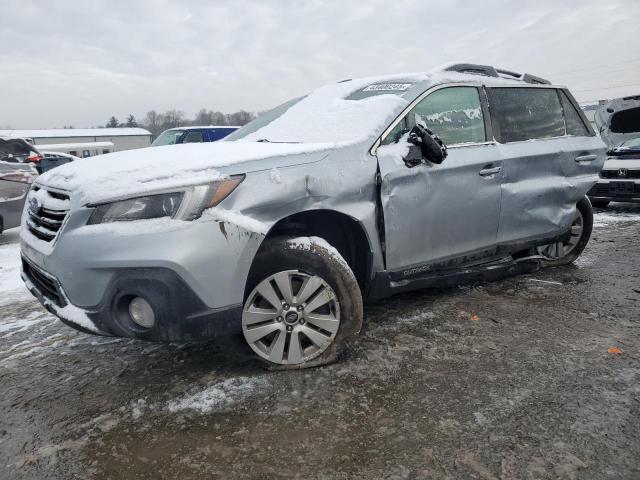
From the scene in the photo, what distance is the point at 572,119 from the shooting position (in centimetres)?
428

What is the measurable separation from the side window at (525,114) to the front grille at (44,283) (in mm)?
3057

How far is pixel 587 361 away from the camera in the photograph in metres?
2.55

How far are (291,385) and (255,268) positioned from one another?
0.62m

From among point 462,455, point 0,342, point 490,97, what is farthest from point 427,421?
point 0,342

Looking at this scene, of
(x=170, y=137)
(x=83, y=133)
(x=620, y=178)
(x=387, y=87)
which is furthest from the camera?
(x=83, y=133)

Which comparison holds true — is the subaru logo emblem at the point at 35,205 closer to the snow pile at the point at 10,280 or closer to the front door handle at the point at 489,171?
the snow pile at the point at 10,280

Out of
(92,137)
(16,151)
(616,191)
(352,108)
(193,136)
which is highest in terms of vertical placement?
(92,137)

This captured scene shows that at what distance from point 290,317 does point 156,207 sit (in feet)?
2.85

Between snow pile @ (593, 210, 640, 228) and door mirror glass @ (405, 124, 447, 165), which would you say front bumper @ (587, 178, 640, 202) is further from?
door mirror glass @ (405, 124, 447, 165)

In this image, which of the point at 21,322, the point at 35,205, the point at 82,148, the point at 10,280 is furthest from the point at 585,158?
the point at 82,148

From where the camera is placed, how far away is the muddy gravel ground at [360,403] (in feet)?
5.87

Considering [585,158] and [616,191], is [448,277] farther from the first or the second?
[616,191]

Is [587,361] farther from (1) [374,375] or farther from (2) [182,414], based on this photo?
(2) [182,414]

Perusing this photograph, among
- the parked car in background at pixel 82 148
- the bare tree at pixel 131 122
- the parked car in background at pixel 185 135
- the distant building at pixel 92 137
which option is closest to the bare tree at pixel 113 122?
the bare tree at pixel 131 122
